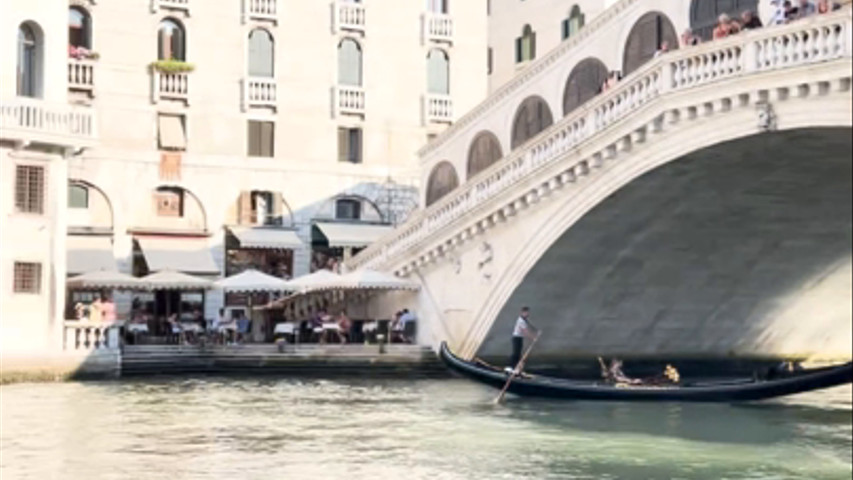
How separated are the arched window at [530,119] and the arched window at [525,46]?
4970 millimetres

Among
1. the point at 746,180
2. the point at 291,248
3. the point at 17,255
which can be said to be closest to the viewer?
the point at 746,180

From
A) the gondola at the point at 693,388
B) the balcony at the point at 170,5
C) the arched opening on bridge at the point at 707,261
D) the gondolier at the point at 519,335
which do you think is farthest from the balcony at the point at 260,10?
the gondola at the point at 693,388

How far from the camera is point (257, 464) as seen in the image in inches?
411

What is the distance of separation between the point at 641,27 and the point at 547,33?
6.86m

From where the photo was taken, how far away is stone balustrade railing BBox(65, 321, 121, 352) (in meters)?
17.4

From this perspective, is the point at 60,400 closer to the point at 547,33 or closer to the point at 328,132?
the point at 328,132

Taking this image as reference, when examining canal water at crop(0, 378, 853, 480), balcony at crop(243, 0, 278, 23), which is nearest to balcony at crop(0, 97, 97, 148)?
canal water at crop(0, 378, 853, 480)

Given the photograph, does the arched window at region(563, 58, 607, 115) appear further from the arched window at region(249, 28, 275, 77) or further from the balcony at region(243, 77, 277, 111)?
the arched window at region(249, 28, 275, 77)

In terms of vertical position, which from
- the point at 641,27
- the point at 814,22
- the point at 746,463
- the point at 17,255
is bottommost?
the point at 746,463

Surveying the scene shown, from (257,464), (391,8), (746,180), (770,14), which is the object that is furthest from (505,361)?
(257,464)

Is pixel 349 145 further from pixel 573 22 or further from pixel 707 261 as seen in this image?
pixel 707 261

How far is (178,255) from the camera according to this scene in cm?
2242

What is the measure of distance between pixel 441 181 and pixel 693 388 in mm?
9416

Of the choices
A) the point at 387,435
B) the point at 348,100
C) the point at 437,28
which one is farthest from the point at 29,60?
the point at 437,28
